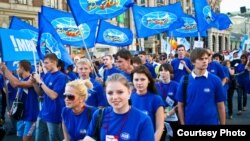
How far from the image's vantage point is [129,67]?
20.1 feet

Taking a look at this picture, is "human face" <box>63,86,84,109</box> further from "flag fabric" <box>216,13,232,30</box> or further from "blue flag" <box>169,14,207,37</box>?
"flag fabric" <box>216,13,232,30</box>

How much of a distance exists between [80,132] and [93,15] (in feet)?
15.3

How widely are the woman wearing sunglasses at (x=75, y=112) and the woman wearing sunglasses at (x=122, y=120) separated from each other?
971mm

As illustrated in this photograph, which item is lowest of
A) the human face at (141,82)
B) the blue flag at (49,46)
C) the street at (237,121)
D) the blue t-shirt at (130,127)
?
the street at (237,121)

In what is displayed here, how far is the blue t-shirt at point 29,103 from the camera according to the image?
670cm

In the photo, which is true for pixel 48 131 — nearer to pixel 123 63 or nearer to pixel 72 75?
pixel 123 63

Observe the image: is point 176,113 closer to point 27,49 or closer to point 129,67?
point 129,67

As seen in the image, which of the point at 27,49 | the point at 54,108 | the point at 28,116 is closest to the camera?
the point at 54,108

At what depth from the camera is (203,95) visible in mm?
5289

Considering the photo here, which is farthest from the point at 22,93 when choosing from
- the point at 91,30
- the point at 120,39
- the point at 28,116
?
the point at 120,39

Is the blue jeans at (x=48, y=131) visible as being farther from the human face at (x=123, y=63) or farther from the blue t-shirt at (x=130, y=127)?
the blue t-shirt at (x=130, y=127)

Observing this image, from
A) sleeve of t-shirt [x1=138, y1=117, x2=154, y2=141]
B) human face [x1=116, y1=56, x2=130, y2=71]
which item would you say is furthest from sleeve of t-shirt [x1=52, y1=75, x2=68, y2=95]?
sleeve of t-shirt [x1=138, y1=117, x2=154, y2=141]

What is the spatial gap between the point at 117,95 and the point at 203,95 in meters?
2.33

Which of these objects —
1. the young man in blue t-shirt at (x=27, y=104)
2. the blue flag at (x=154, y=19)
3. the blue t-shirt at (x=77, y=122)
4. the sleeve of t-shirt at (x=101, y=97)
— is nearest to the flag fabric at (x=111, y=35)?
the blue flag at (x=154, y=19)
